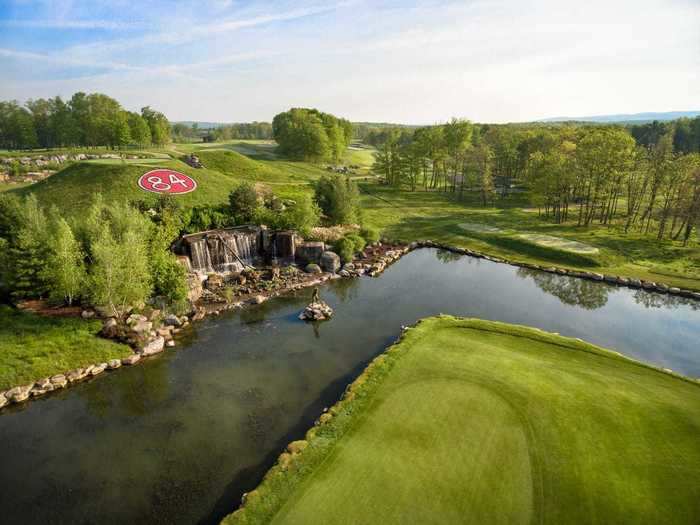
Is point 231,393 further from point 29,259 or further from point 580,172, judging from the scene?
point 580,172

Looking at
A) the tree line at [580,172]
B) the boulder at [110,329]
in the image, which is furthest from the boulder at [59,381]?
the tree line at [580,172]

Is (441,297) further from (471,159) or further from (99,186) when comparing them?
(471,159)

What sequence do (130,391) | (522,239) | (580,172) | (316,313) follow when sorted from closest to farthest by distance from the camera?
(130,391), (316,313), (522,239), (580,172)

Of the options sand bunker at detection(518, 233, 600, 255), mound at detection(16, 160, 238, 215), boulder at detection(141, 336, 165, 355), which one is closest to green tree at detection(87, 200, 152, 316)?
boulder at detection(141, 336, 165, 355)

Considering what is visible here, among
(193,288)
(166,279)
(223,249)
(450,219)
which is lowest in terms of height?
(193,288)

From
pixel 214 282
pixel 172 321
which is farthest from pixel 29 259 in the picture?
pixel 214 282

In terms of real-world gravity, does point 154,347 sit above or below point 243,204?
below

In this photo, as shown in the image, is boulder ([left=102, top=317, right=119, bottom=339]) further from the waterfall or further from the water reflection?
the water reflection

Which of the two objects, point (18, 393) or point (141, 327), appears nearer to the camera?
point (18, 393)
